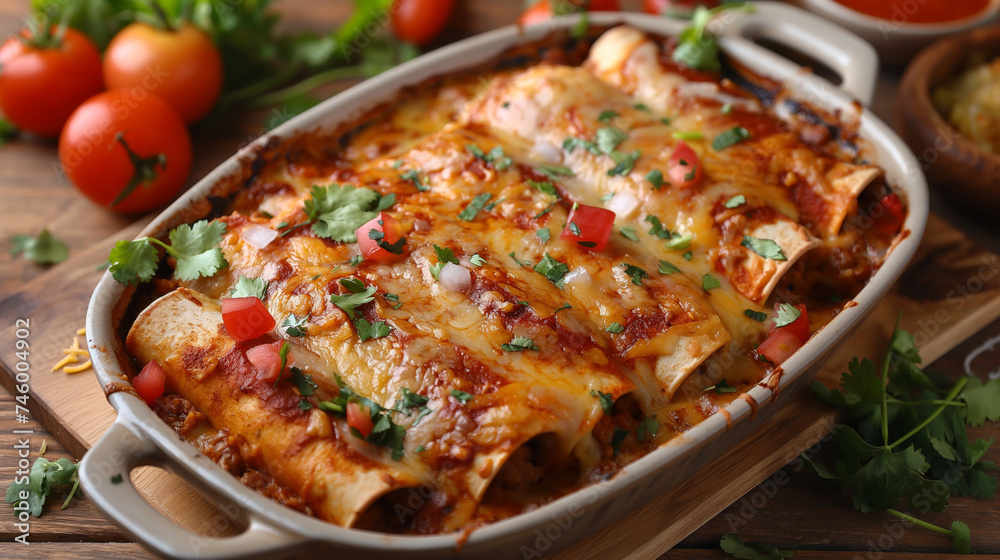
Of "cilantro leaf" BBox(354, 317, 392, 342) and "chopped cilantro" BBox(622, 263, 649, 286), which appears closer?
"cilantro leaf" BBox(354, 317, 392, 342)

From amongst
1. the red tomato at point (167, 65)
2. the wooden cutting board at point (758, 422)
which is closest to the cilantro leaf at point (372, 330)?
the wooden cutting board at point (758, 422)

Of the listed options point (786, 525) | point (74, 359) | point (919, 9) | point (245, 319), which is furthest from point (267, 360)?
point (919, 9)

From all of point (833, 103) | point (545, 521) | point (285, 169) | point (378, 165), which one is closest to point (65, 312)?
point (285, 169)

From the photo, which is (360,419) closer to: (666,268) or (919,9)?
(666,268)

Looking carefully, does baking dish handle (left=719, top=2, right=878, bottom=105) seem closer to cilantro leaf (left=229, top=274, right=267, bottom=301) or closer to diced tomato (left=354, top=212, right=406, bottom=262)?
diced tomato (left=354, top=212, right=406, bottom=262)

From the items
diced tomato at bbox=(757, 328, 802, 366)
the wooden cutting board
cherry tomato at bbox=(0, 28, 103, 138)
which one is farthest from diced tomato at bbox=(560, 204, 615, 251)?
cherry tomato at bbox=(0, 28, 103, 138)

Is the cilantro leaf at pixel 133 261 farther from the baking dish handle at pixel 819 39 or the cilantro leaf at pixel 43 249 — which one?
the baking dish handle at pixel 819 39

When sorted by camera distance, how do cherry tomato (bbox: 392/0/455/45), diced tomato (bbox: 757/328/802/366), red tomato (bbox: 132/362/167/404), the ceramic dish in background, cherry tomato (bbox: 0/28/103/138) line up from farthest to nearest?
cherry tomato (bbox: 392/0/455/45) < the ceramic dish in background < cherry tomato (bbox: 0/28/103/138) < diced tomato (bbox: 757/328/802/366) < red tomato (bbox: 132/362/167/404)
